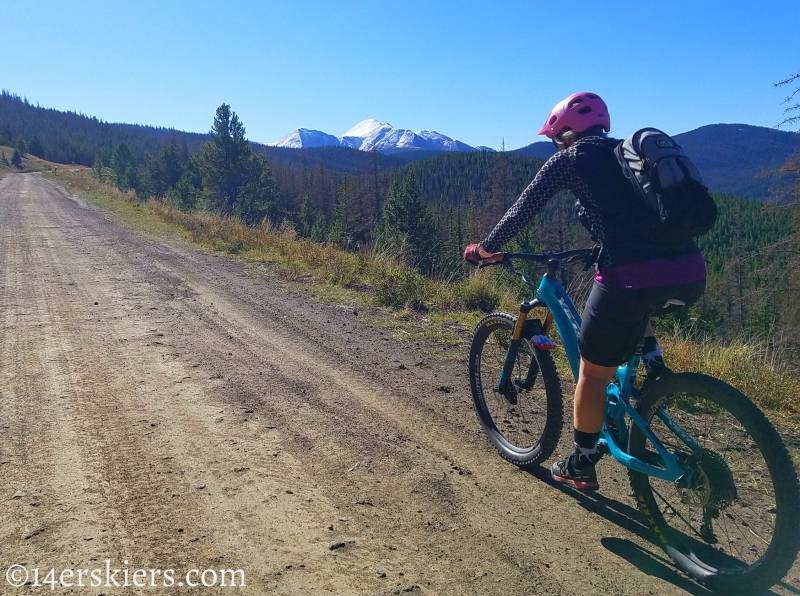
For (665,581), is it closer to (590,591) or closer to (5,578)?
(590,591)

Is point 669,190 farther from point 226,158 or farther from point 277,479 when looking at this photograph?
point 226,158

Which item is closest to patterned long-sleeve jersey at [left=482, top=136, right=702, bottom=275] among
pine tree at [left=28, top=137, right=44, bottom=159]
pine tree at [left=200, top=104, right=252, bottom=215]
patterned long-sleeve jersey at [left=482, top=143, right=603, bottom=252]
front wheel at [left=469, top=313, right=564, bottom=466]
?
patterned long-sleeve jersey at [left=482, top=143, right=603, bottom=252]

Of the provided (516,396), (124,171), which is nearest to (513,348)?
(516,396)

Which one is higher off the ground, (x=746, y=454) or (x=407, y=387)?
(x=746, y=454)

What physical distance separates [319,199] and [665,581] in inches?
4002

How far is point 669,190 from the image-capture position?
6.61ft

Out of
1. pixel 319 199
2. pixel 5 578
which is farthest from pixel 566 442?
pixel 319 199

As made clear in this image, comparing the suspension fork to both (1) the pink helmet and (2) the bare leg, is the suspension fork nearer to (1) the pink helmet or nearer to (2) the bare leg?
(2) the bare leg

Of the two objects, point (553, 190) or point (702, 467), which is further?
point (553, 190)

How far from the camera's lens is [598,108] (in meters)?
2.58

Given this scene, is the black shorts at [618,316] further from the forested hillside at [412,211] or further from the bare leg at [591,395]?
the forested hillside at [412,211]

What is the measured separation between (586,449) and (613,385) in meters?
0.34

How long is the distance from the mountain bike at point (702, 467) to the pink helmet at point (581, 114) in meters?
0.67

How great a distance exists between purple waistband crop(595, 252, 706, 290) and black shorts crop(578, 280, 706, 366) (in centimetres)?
2
